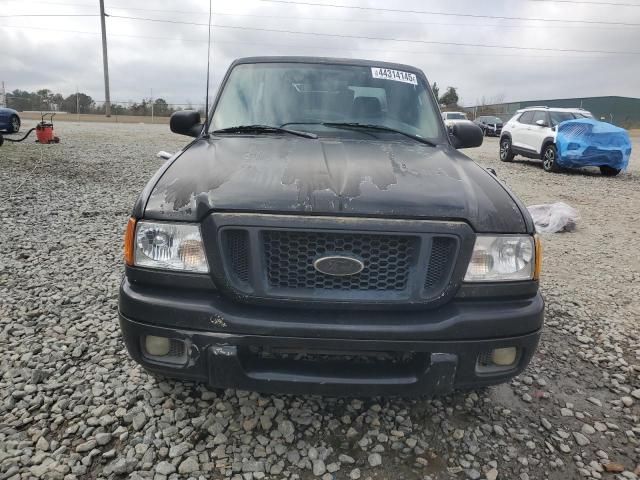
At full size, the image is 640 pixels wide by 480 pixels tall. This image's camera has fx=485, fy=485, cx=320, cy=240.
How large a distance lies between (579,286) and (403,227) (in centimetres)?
321

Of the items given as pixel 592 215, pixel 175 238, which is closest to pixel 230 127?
pixel 175 238

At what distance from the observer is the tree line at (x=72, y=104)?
126 ft

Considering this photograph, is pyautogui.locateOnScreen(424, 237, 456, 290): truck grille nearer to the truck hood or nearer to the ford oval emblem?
the truck hood

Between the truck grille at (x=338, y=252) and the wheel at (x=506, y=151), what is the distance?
13.6 meters

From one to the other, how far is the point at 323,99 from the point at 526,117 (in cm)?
1225

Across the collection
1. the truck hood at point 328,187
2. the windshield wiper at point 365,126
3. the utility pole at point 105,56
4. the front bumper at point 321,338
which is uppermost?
the utility pole at point 105,56

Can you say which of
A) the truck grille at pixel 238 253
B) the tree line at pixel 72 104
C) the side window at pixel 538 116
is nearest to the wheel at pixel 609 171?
the side window at pixel 538 116

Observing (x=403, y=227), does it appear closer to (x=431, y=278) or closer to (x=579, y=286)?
(x=431, y=278)

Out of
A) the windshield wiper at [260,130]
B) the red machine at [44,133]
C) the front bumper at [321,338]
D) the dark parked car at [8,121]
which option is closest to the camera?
the front bumper at [321,338]

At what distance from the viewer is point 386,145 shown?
2816 mm

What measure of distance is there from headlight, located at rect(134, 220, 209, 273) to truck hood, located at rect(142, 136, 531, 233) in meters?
0.05

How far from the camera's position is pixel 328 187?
6.62 feet

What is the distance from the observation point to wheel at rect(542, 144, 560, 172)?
1211 cm

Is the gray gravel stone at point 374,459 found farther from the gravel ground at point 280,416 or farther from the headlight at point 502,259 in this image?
the headlight at point 502,259
